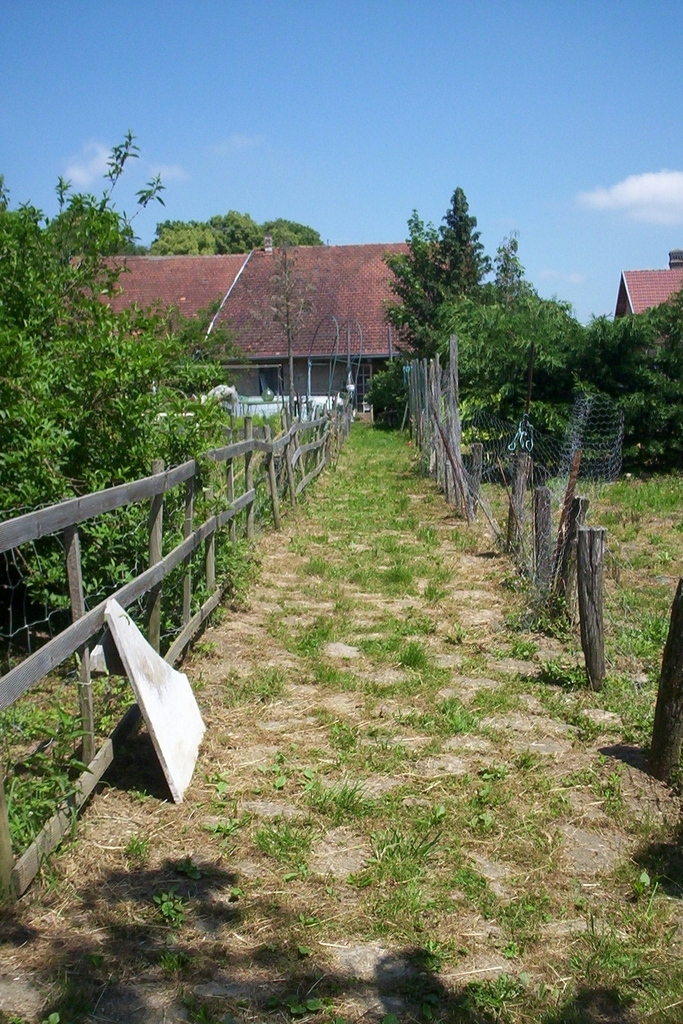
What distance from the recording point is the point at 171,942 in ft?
10.0

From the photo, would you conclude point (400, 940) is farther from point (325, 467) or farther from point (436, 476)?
point (325, 467)

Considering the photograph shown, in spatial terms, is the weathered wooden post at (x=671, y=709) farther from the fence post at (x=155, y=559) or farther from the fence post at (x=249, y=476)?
the fence post at (x=249, y=476)

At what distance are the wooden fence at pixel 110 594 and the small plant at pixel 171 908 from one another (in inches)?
18.0

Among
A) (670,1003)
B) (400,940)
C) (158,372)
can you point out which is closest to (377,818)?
(400,940)

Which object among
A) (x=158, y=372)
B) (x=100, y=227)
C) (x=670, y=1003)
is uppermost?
(x=100, y=227)

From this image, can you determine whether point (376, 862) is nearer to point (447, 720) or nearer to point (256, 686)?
point (447, 720)

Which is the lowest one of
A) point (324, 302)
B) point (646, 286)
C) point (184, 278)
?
point (324, 302)

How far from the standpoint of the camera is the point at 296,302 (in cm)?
3562

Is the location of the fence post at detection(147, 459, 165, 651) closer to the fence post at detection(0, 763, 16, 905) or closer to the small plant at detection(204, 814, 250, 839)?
the small plant at detection(204, 814, 250, 839)

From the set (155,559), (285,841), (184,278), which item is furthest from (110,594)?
(184,278)

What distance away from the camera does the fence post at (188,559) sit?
5887mm

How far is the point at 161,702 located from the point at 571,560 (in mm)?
3292

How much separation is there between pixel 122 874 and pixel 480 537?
695 cm

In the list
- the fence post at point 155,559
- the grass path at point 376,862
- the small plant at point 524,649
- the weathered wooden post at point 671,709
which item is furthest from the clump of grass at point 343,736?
the small plant at point 524,649
